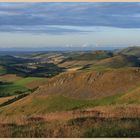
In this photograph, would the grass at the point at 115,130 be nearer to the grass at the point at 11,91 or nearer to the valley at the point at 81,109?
the valley at the point at 81,109

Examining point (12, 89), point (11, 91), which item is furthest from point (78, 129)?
point (12, 89)

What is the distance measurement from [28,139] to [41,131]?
1.50 metres

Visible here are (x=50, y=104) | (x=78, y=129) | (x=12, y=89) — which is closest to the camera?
(x=78, y=129)

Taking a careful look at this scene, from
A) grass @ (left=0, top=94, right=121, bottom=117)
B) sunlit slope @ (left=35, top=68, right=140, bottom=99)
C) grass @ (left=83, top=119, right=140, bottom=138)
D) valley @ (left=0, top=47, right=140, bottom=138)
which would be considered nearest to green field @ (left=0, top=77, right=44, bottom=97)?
sunlit slope @ (left=35, top=68, right=140, bottom=99)

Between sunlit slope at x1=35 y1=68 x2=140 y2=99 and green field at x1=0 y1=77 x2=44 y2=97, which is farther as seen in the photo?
green field at x1=0 y1=77 x2=44 y2=97

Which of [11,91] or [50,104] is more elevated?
[50,104]

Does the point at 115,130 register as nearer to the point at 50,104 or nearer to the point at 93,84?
the point at 50,104

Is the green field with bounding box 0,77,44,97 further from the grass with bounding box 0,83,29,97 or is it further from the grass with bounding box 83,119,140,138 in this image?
the grass with bounding box 83,119,140,138

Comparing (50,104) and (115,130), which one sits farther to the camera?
(50,104)

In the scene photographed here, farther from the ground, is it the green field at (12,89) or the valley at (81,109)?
the valley at (81,109)

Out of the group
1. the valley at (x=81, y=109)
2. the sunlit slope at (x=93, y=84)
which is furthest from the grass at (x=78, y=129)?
the sunlit slope at (x=93, y=84)

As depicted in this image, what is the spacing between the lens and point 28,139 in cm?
1742

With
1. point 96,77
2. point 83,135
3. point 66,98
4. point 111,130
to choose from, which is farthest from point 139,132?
point 96,77

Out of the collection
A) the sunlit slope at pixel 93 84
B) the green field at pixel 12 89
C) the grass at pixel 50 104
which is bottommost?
the green field at pixel 12 89
